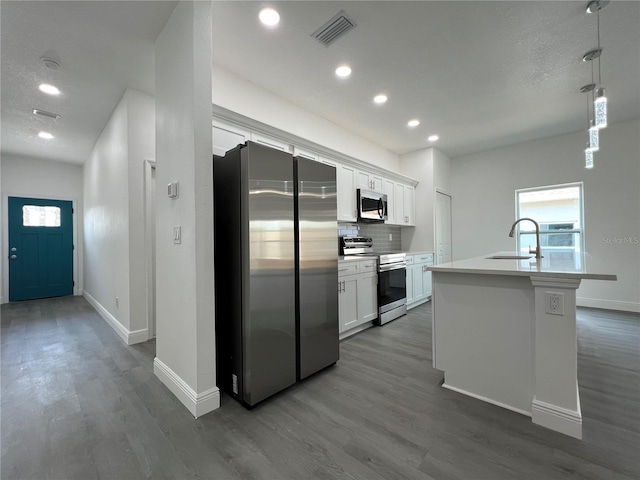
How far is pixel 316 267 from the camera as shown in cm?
234

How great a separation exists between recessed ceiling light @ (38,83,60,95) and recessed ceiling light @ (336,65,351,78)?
319cm

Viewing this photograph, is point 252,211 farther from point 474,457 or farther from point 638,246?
point 638,246

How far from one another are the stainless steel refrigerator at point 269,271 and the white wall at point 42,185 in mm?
5941

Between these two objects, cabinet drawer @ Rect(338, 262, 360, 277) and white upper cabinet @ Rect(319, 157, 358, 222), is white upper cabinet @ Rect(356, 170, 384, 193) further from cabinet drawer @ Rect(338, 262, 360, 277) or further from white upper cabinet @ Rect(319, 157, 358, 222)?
cabinet drawer @ Rect(338, 262, 360, 277)

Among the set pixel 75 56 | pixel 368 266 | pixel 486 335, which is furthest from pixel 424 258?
pixel 75 56

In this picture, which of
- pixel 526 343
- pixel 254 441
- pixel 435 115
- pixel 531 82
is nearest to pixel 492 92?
pixel 531 82

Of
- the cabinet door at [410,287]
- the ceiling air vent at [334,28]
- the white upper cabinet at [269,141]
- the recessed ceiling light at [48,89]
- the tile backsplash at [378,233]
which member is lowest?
the cabinet door at [410,287]

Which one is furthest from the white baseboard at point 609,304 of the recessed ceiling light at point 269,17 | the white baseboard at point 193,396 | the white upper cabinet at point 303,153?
the recessed ceiling light at point 269,17

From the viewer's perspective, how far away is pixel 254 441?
1.57 metres

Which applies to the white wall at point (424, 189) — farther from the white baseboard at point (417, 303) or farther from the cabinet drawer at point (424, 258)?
the white baseboard at point (417, 303)

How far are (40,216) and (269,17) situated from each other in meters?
6.57

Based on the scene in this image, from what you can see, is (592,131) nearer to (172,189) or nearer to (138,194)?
(172,189)

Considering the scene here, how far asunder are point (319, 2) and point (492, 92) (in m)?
2.52

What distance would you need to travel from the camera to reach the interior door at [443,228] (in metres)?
5.55
